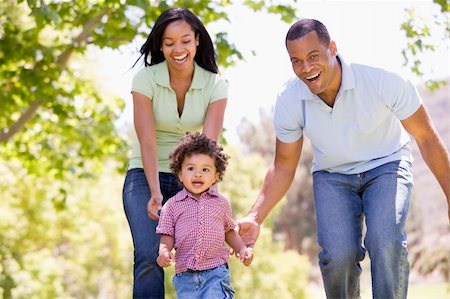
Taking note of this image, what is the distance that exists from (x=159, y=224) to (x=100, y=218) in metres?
22.3

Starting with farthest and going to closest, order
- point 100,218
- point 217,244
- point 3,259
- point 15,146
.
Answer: point 100,218 < point 3,259 < point 15,146 < point 217,244

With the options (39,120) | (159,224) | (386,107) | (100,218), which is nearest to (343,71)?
(386,107)

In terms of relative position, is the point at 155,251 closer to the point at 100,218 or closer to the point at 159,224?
the point at 159,224

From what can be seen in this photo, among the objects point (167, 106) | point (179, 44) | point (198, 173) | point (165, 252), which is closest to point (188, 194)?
point (198, 173)

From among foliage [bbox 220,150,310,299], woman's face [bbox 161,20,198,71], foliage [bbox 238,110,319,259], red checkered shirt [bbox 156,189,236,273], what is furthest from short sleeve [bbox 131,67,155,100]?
foliage [bbox 238,110,319,259]

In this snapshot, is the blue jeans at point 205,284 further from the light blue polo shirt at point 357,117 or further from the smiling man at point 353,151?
the light blue polo shirt at point 357,117

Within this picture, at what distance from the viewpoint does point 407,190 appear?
4.54m

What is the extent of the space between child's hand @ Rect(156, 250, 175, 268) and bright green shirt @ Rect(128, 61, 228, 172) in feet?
2.36

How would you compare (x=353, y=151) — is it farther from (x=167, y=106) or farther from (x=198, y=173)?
(x=167, y=106)

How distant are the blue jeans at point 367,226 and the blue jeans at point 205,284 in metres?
0.64

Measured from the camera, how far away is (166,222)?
14.0 feet

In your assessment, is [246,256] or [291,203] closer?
[246,256]

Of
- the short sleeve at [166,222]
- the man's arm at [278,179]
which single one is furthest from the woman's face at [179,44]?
the short sleeve at [166,222]

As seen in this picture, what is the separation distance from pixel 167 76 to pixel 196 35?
0.31m
